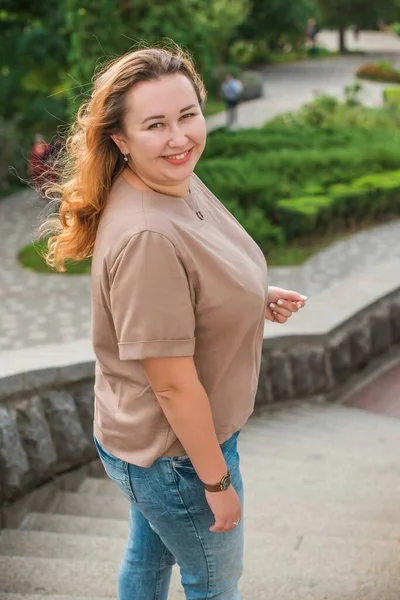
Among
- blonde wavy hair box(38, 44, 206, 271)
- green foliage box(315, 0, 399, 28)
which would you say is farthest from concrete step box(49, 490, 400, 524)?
green foliage box(315, 0, 399, 28)

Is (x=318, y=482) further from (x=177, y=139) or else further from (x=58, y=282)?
(x=58, y=282)

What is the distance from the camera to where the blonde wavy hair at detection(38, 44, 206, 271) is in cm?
185

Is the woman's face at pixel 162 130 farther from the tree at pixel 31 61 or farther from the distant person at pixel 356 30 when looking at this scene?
the distant person at pixel 356 30

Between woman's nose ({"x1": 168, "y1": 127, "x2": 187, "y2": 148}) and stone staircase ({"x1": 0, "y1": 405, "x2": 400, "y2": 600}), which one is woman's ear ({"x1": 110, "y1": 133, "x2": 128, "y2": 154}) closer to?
woman's nose ({"x1": 168, "y1": 127, "x2": 187, "y2": 148})

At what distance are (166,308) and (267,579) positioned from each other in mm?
1343

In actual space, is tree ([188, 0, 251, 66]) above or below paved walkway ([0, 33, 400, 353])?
below

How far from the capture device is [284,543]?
10.3 ft

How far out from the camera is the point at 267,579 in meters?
2.83

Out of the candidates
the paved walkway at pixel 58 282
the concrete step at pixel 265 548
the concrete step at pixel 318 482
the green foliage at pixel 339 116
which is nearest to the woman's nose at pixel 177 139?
the concrete step at pixel 265 548

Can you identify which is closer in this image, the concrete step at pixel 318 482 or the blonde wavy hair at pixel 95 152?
the blonde wavy hair at pixel 95 152

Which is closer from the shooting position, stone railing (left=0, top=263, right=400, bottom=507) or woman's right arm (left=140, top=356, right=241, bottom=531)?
woman's right arm (left=140, top=356, right=241, bottom=531)

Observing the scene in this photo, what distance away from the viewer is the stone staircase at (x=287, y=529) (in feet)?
9.12

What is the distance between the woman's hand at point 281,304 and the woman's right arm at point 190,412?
55cm

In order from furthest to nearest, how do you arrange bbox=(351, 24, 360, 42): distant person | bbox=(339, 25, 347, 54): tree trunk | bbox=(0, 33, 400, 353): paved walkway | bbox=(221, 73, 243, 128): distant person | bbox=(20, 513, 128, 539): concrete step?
bbox=(351, 24, 360, 42): distant person
bbox=(339, 25, 347, 54): tree trunk
bbox=(221, 73, 243, 128): distant person
bbox=(0, 33, 400, 353): paved walkway
bbox=(20, 513, 128, 539): concrete step
